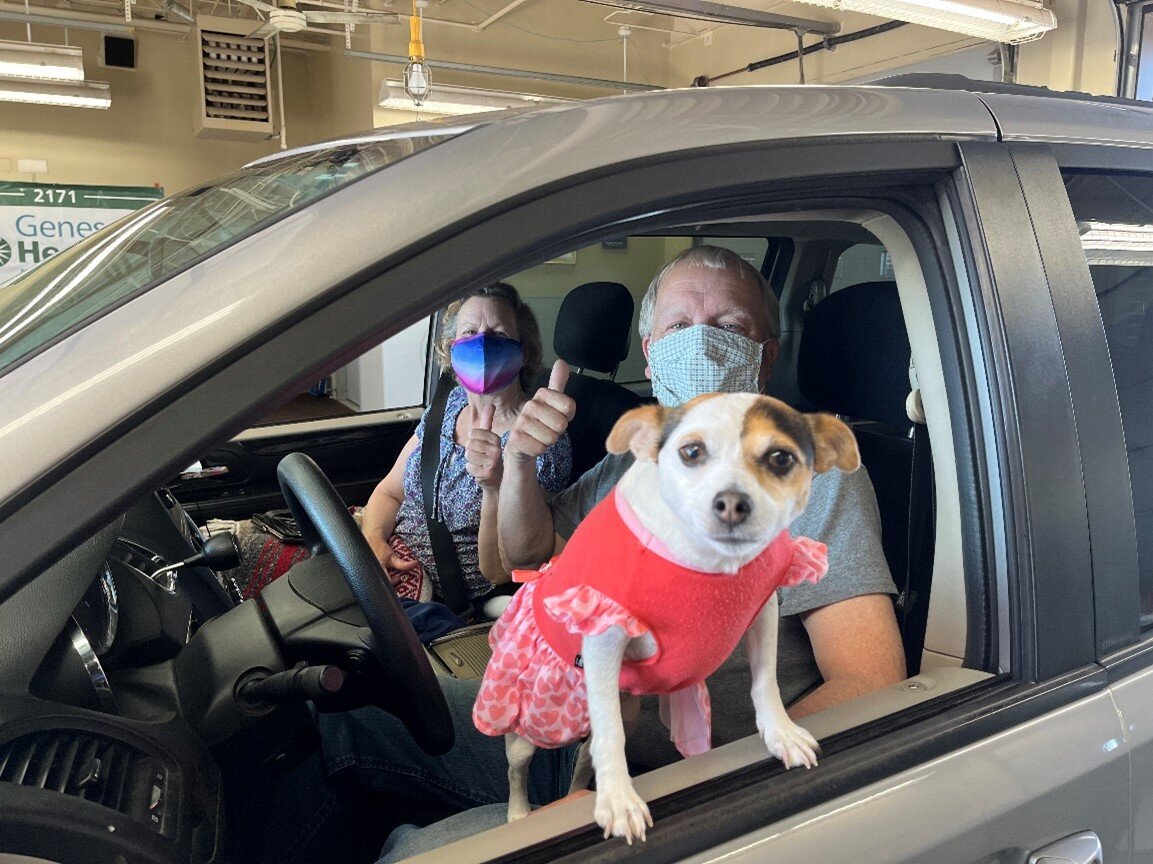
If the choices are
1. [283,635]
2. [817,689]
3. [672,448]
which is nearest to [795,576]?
[672,448]

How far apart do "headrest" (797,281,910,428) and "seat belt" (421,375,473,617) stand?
81 centimetres

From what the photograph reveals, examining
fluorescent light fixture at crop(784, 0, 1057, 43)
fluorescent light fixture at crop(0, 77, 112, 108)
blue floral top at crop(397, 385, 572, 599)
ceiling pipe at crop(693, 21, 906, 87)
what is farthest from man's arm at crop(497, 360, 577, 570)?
fluorescent light fixture at crop(0, 77, 112, 108)

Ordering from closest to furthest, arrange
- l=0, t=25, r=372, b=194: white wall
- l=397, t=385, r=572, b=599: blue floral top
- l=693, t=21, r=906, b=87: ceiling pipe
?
1. l=397, t=385, r=572, b=599: blue floral top
2. l=693, t=21, r=906, b=87: ceiling pipe
3. l=0, t=25, r=372, b=194: white wall

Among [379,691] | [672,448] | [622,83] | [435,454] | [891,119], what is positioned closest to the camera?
[672,448]

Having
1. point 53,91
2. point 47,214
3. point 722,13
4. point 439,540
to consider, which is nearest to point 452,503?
point 439,540

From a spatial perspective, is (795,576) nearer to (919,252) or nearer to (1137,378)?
(919,252)

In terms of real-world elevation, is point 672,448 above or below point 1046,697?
above

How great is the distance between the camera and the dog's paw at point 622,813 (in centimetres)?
70

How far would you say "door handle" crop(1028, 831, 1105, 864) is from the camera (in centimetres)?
84

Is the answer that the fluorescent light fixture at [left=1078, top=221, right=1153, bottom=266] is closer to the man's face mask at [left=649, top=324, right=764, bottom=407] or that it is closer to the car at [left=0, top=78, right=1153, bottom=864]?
the car at [left=0, top=78, right=1153, bottom=864]

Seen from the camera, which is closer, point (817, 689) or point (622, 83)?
point (817, 689)

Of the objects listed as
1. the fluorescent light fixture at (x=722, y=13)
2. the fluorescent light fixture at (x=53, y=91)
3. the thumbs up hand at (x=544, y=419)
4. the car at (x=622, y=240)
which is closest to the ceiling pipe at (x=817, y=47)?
the fluorescent light fixture at (x=722, y=13)

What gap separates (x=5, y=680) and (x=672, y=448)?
0.65m

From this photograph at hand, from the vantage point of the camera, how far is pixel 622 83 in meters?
9.05
